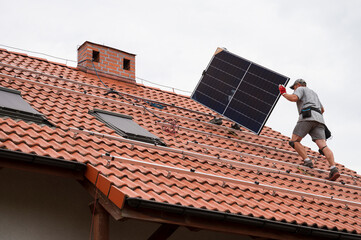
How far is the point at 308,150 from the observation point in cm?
1238

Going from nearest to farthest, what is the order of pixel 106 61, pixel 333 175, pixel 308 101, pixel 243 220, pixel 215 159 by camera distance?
pixel 243 220 < pixel 215 159 < pixel 333 175 < pixel 308 101 < pixel 106 61

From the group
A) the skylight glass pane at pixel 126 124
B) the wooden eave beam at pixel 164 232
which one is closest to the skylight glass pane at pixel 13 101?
the skylight glass pane at pixel 126 124

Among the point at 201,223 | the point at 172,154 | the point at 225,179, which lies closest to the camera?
the point at 201,223

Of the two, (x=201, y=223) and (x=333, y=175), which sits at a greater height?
(x=333, y=175)

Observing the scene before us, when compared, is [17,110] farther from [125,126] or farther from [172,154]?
[172,154]

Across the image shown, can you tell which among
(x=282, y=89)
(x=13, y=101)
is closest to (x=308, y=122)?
(x=282, y=89)

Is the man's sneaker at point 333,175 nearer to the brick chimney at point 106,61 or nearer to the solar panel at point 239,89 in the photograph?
the solar panel at point 239,89

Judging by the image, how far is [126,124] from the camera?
28.0ft

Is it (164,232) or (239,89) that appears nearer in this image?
(164,232)

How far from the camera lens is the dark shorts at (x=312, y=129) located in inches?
400

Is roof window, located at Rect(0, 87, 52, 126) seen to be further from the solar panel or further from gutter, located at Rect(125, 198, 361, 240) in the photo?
the solar panel

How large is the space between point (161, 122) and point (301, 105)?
10.2ft

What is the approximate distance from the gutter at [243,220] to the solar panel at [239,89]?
4.17 meters

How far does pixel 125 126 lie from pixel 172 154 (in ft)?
3.49
